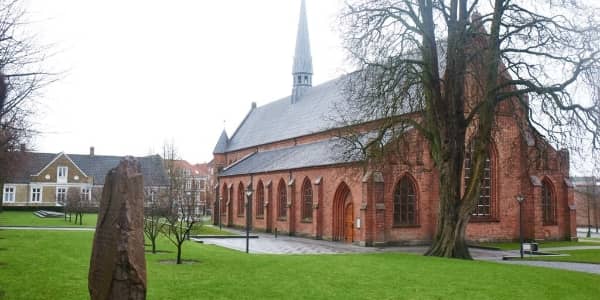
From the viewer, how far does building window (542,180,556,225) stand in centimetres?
3556

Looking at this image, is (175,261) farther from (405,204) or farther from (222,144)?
(222,144)

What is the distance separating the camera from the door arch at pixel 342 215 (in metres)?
33.2

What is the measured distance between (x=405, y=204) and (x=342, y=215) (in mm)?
4289

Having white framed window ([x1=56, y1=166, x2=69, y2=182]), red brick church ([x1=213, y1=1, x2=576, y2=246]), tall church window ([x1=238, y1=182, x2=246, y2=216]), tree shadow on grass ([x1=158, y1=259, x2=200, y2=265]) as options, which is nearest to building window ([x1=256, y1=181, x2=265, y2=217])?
red brick church ([x1=213, y1=1, x2=576, y2=246])

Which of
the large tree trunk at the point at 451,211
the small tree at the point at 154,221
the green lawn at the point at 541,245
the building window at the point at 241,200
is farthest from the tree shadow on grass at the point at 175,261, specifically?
the building window at the point at 241,200

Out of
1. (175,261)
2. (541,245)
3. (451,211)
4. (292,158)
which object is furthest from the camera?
(292,158)

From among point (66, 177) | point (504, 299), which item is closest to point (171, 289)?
point (504, 299)

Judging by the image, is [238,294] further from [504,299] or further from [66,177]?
[66,177]

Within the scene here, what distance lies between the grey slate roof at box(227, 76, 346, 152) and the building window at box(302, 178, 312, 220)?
417 centimetres

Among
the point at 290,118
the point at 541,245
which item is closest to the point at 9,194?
the point at 290,118

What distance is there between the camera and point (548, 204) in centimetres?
3597

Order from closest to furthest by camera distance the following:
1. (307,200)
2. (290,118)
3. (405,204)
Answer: (405,204)
(307,200)
(290,118)

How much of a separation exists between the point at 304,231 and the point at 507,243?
1301cm

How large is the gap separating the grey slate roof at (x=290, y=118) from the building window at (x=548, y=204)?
14.9m
